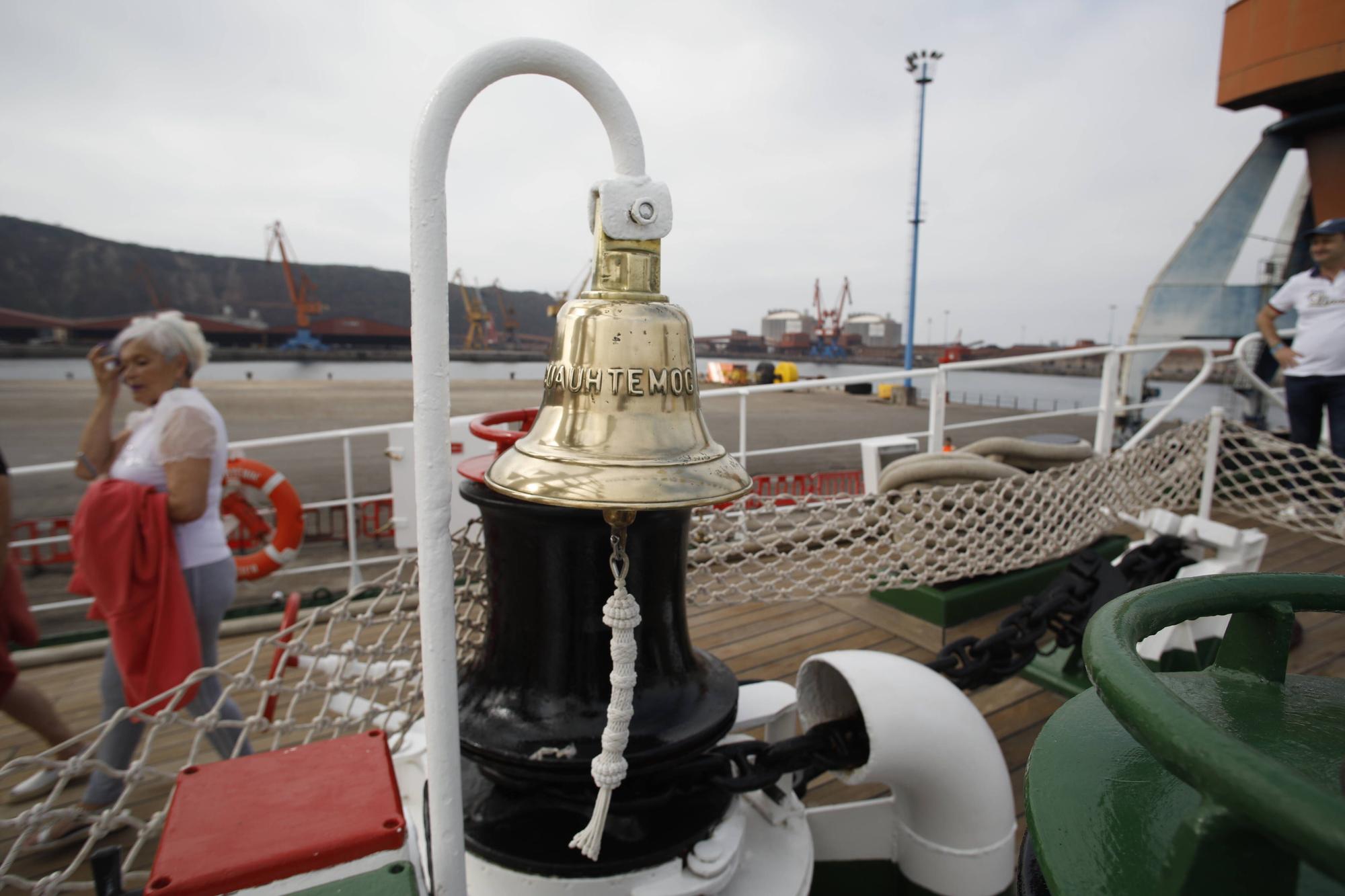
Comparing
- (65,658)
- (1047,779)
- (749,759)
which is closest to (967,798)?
(749,759)

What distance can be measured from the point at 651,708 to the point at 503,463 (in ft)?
1.71

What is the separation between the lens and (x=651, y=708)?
1.16 meters

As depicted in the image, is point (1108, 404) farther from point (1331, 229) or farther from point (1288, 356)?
point (1331, 229)

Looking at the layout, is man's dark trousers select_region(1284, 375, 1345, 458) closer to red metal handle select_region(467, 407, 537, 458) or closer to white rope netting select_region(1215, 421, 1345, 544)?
white rope netting select_region(1215, 421, 1345, 544)

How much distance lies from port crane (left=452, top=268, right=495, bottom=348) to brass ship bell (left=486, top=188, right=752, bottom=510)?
75.8m

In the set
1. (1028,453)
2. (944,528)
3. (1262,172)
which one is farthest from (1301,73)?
(944,528)

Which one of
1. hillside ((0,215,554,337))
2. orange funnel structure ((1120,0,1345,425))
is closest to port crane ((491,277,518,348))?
hillside ((0,215,554,337))

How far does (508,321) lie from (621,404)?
87077mm

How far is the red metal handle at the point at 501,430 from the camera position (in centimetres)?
106

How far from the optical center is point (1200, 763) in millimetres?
352

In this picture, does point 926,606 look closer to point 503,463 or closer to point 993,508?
point 993,508

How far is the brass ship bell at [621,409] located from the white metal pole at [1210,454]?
3287mm

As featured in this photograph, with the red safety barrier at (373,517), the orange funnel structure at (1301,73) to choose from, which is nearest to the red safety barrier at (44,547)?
the red safety barrier at (373,517)

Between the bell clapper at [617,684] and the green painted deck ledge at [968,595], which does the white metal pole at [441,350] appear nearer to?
the bell clapper at [617,684]
